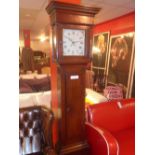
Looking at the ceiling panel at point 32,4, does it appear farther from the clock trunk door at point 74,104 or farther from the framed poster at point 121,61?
the framed poster at point 121,61

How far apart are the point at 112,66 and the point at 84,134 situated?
10.5 ft

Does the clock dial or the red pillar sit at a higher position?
the red pillar

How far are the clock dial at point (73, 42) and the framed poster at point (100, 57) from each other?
3562 mm

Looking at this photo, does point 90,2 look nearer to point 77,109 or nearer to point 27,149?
point 77,109

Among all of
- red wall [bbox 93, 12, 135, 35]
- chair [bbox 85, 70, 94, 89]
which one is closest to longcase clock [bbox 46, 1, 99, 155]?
red wall [bbox 93, 12, 135, 35]

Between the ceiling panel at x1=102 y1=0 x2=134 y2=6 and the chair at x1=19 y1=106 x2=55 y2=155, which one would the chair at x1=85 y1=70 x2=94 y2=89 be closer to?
the ceiling panel at x1=102 y1=0 x2=134 y2=6

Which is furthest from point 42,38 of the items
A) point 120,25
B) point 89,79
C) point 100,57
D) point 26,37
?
point 120,25

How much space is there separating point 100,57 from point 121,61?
1.16 metres

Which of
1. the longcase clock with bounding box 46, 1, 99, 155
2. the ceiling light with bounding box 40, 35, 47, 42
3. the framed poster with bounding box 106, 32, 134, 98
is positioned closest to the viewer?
the longcase clock with bounding box 46, 1, 99, 155

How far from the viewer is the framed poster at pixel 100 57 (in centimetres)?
537

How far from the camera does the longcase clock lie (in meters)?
1.70
